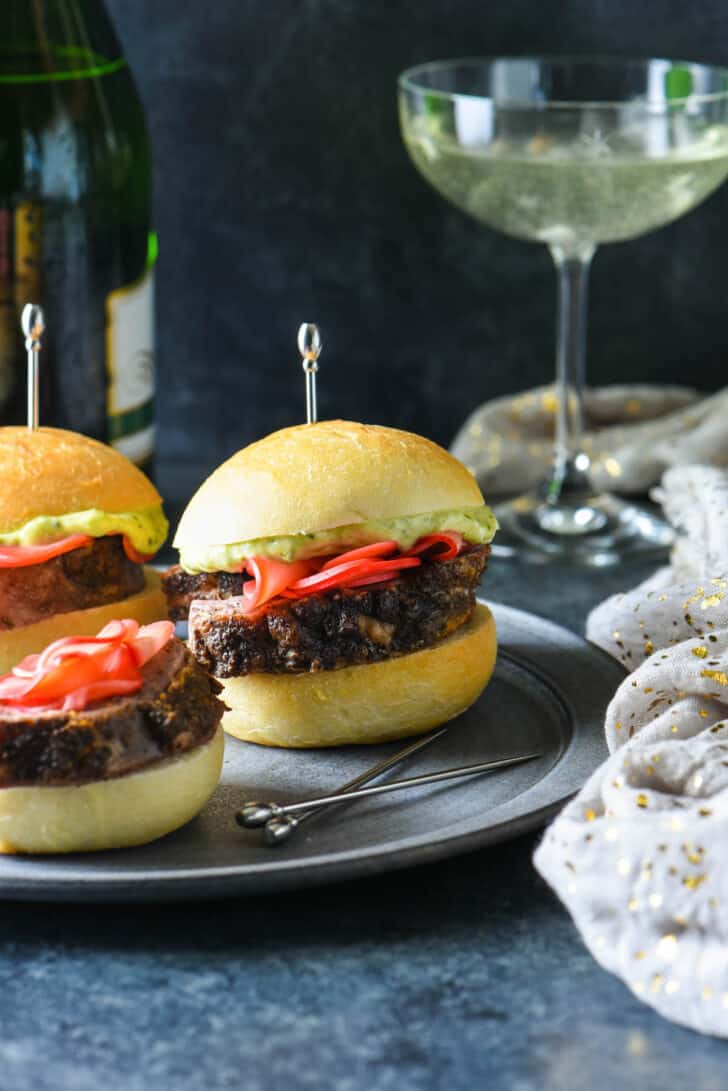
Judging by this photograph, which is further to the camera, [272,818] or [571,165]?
[571,165]

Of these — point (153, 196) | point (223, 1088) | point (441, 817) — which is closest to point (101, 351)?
point (153, 196)

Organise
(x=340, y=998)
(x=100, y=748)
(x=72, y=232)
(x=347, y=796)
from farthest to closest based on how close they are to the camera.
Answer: (x=72, y=232), (x=347, y=796), (x=100, y=748), (x=340, y=998)

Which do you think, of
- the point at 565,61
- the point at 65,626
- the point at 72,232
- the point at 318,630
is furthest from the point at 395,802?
the point at 565,61

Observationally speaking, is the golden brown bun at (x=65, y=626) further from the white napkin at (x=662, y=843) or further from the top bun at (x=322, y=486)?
the white napkin at (x=662, y=843)

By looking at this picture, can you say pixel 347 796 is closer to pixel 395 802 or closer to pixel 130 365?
pixel 395 802

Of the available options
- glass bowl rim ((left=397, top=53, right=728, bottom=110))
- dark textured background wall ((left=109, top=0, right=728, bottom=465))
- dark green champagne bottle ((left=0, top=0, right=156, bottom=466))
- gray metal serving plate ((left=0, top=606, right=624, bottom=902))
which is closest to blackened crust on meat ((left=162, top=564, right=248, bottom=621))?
gray metal serving plate ((left=0, top=606, right=624, bottom=902))
